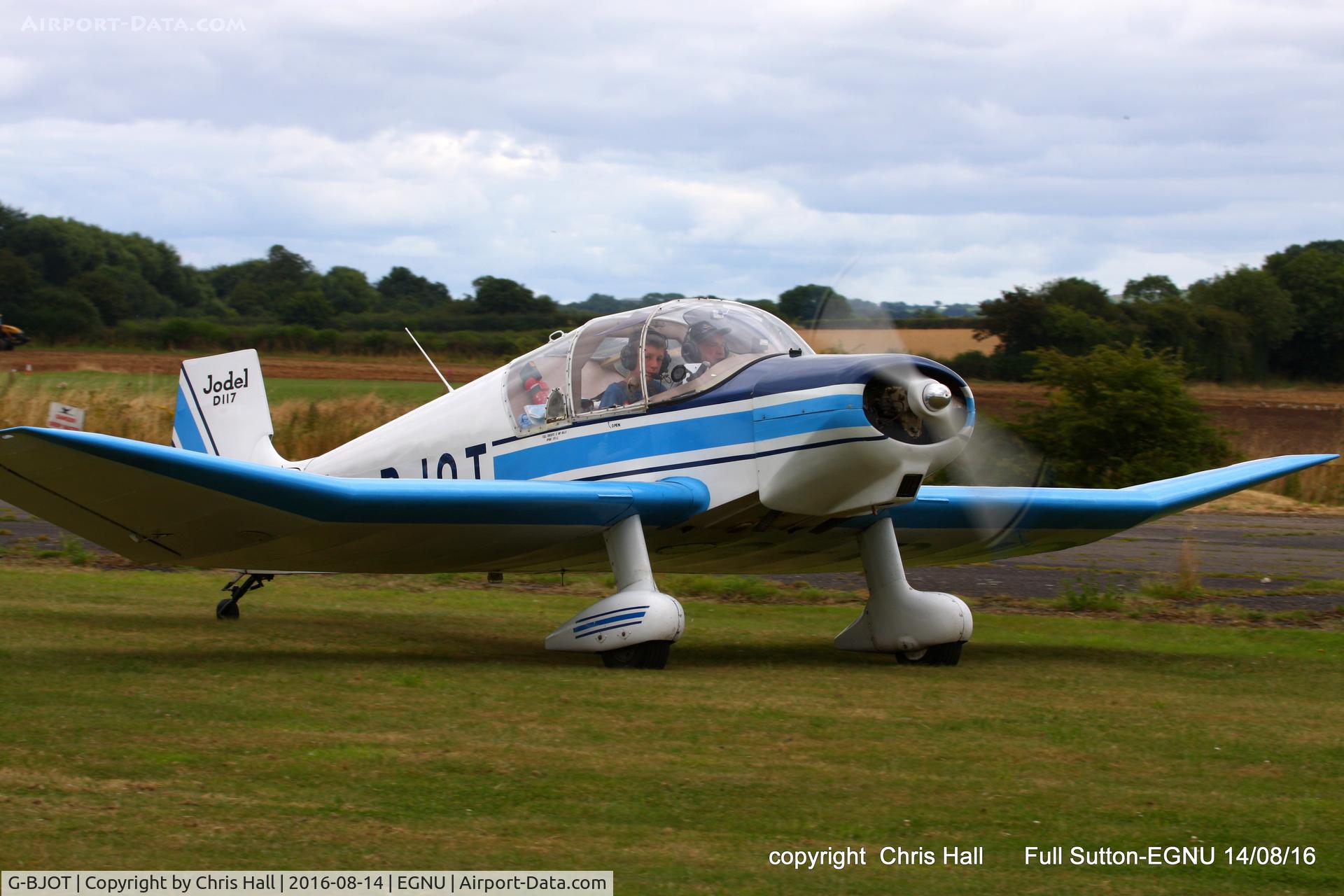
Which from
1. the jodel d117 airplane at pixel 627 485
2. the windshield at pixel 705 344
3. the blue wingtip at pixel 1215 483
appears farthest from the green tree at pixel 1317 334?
the windshield at pixel 705 344

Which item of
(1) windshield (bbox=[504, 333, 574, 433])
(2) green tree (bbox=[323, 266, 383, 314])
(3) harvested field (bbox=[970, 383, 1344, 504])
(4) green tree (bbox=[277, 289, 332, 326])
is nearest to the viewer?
(1) windshield (bbox=[504, 333, 574, 433])

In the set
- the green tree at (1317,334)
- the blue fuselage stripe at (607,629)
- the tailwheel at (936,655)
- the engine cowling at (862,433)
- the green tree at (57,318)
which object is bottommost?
the tailwheel at (936,655)

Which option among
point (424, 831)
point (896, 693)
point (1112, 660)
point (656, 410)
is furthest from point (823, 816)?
point (1112, 660)

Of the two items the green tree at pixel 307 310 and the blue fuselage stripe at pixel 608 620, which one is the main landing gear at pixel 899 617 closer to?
the blue fuselage stripe at pixel 608 620

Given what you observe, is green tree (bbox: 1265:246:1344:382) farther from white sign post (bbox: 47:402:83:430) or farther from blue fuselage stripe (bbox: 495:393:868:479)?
blue fuselage stripe (bbox: 495:393:868:479)

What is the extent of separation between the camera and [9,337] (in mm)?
51000

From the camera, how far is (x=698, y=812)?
525 cm

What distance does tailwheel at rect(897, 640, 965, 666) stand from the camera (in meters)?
9.66

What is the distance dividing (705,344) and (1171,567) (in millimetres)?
10013

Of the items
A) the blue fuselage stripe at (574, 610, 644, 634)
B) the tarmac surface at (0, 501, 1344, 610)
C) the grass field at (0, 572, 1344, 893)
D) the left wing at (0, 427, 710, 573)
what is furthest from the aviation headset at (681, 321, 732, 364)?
the tarmac surface at (0, 501, 1344, 610)

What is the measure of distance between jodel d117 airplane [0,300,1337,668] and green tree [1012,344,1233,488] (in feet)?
37.1

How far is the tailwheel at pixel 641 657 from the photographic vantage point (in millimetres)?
8828

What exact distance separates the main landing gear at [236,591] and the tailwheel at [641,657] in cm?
370

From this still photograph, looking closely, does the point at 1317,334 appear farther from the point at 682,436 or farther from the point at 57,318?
the point at 57,318
